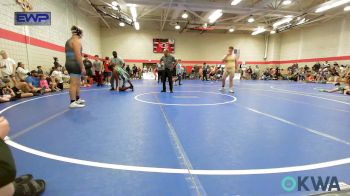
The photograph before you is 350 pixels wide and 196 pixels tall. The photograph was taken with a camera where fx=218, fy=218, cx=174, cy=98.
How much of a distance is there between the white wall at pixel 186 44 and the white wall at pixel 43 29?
5630 millimetres

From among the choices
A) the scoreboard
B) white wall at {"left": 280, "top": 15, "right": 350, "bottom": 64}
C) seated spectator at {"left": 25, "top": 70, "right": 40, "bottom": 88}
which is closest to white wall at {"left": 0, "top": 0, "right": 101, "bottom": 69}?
seated spectator at {"left": 25, "top": 70, "right": 40, "bottom": 88}

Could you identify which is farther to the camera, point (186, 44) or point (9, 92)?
point (186, 44)

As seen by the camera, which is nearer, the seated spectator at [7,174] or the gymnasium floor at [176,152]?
the seated spectator at [7,174]

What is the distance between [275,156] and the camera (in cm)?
236

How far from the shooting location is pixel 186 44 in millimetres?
25938

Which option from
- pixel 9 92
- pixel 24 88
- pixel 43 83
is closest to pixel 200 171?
pixel 9 92

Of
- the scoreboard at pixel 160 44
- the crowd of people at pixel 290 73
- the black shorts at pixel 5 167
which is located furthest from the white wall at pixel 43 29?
the crowd of people at pixel 290 73

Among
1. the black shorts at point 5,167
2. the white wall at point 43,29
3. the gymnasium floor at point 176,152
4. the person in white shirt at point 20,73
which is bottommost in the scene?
the gymnasium floor at point 176,152

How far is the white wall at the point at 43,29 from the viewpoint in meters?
8.59

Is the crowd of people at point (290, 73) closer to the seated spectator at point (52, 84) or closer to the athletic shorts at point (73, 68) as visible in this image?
the seated spectator at point (52, 84)

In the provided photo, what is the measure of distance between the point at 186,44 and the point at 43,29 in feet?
55.5

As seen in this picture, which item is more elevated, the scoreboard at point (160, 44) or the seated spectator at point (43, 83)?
the scoreboard at point (160, 44)

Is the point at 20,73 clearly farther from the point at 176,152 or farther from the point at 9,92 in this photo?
the point at 176,152

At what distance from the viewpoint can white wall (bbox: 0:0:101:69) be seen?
8.59 meters
